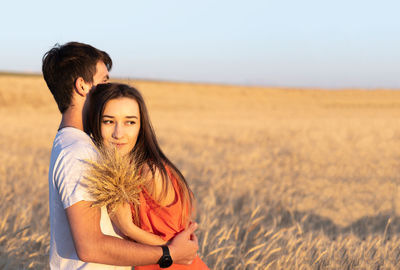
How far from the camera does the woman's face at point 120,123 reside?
161cm

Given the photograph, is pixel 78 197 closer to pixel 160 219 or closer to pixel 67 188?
pixel 67 188

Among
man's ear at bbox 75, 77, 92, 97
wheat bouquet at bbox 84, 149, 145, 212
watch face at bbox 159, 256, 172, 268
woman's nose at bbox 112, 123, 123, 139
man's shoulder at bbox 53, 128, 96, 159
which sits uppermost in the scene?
man's ear at bbox 75, 77, 92, 97

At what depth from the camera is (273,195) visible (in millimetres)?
6023

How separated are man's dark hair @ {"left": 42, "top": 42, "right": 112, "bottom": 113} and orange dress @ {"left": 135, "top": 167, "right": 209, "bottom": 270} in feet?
1.66

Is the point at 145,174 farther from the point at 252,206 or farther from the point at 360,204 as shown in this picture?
the point at 360,204

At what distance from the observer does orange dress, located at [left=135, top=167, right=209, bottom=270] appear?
1557 millimetres

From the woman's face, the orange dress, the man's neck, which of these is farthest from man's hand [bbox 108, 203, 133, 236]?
the man's neck

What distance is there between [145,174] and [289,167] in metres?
6.72

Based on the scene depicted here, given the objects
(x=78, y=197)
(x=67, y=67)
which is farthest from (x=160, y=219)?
(x=67, y=67)

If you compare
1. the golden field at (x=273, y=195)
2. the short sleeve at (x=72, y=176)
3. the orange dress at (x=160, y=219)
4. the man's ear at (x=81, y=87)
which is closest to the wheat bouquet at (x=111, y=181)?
the short sleeve at (x=72, y=176)

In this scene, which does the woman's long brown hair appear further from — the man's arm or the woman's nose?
the man's arm

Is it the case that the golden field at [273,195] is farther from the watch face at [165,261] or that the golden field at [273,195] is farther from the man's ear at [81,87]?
the watch face at [165,261]

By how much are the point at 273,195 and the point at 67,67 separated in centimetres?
483

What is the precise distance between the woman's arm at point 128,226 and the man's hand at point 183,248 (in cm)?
8
